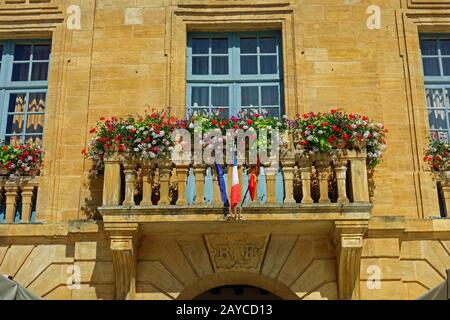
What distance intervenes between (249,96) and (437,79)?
104 inches

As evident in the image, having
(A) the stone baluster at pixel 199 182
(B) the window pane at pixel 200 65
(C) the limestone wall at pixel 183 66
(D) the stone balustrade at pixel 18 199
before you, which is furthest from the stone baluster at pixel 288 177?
(D) the stone balustrade at pixel 18 199

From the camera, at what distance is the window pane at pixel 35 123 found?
33.4 ft

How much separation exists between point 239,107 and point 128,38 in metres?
1.85

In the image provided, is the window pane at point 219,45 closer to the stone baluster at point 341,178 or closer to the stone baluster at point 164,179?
the stone baluster at point 164,179

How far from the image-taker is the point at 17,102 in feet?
34.0

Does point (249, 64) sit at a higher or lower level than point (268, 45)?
lower

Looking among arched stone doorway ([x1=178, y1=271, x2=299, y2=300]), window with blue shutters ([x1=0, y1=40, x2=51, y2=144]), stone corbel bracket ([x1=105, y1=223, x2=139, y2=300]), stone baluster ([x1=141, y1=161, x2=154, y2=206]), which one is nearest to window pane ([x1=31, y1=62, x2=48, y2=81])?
window with blue shutters ([x1=0, y1=40, x2=51, y2=144])

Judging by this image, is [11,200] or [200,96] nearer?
[11,200]

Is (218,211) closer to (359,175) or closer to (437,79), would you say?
(359,175)

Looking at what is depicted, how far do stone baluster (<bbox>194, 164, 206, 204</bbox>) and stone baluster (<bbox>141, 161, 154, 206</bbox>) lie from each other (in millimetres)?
557

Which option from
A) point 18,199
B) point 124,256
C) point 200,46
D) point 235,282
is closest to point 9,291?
point 124,256
